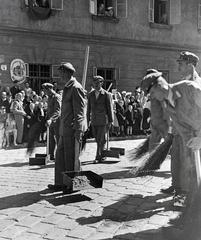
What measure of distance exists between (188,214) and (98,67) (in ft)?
54.2

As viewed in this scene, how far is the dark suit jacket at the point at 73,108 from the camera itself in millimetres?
6723

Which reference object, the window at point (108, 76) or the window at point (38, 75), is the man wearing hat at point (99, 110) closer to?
the window at point (38, 75)

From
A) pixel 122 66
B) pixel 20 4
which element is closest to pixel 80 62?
pixel 122 66

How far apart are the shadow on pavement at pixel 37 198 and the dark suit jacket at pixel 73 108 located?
983mm

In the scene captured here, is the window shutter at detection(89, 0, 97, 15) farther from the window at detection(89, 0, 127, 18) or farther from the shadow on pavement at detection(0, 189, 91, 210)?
the shadow on pavement at detection(0, 189, 91, 210)

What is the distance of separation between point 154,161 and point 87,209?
1250 millimetres

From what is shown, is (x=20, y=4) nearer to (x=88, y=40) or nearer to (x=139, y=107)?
(x=88, y=40)

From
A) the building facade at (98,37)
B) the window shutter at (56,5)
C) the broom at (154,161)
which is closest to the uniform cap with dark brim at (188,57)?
the broom at (154,161)

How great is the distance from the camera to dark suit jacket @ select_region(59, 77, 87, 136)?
672 centimetres

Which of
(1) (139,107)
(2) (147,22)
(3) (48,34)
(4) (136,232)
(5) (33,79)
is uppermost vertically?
(2) (147,22)

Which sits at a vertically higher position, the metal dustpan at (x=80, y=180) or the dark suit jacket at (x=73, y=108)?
the dark suit jacket at (x=73, y=108)

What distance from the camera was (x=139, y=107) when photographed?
17.1m

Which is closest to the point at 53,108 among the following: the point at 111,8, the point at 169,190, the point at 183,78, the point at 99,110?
the point at 99,110

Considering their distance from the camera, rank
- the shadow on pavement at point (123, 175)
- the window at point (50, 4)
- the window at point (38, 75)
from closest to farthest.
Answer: the shadow on pavement at point (123, 175) → the window at point (50, 4) → the window at point (38, 75)
